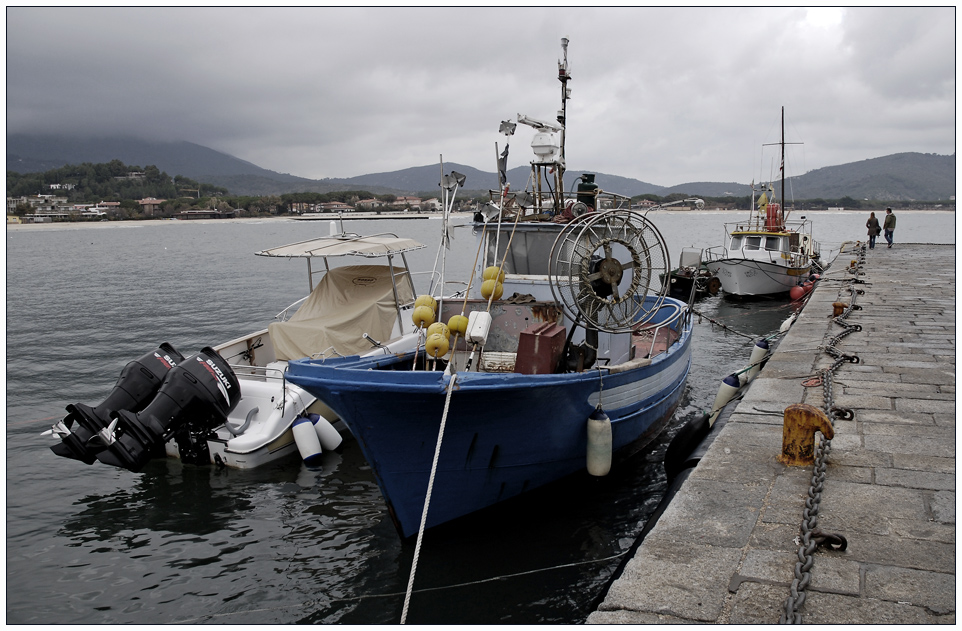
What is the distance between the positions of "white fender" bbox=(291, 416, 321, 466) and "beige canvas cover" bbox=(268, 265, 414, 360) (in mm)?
1343

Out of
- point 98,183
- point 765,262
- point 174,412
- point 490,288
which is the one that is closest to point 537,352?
point 490,288

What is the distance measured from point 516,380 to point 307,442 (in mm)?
4236

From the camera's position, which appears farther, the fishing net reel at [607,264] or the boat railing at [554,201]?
the boat railing at [554,201]

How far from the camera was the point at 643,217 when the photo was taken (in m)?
8.12

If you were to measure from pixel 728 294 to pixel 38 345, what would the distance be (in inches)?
1020

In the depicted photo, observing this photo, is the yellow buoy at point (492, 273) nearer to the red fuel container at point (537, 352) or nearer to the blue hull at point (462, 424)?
the red fuel container at point (537, 352)

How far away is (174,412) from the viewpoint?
27.8 ft

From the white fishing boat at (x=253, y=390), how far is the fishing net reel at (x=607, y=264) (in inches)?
142

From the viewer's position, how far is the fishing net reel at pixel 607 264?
7480 mm

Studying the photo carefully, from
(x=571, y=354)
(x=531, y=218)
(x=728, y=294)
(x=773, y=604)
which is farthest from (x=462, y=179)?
(x=728, y=294)

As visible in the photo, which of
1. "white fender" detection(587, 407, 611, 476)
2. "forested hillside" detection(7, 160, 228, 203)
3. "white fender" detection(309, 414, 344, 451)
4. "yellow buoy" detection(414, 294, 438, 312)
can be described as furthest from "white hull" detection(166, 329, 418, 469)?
"forested hillside" detection(7, 160, 228, 203)

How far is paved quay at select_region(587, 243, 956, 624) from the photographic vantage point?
11.5 ft

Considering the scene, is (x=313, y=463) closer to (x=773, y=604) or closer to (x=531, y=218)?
(x=531, y=218)

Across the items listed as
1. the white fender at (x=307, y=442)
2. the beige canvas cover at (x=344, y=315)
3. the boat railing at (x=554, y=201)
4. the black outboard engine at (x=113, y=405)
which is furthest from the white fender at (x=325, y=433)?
the boat railing at (x=554, y=201)
